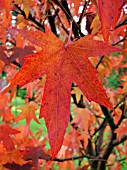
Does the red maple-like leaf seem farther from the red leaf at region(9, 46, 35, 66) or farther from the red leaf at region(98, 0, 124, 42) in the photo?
the red leaf at region(9, 46, 35, 66)

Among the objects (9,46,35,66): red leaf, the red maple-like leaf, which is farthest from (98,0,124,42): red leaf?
(9,46,35,66): red leaf

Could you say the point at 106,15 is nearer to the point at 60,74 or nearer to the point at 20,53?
the point at 60,74

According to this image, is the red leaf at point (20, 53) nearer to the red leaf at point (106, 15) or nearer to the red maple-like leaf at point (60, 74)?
the red maple-like leaf at point (60, 74)

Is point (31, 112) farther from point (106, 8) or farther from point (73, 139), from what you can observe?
point (106, 8)

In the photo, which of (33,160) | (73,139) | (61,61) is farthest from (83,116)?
(61,61)

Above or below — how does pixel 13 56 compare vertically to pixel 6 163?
above

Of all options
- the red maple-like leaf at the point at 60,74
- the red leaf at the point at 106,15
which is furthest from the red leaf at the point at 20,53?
the red leaf at the point at 106,15

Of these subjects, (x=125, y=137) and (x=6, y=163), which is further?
(x=125, y=137)

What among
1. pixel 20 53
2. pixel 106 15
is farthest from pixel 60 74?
pixel 20 53
